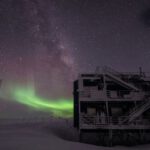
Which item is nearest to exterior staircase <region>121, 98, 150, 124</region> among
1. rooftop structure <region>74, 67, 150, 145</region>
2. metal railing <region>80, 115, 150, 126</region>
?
rooftop structure <region>74, 67, 150, 145</region>

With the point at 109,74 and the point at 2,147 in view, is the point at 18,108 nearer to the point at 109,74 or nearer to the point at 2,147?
the point at 109,74

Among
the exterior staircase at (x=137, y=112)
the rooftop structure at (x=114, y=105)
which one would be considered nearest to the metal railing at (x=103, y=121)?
the rooftop structure at (x=114, y=105)

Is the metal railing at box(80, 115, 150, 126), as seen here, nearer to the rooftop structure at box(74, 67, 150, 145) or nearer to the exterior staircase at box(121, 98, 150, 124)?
the rooftop structure at box(74, 67, 150, 145)

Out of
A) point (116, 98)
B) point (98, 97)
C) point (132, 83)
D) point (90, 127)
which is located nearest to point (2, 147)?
point (90, 127)

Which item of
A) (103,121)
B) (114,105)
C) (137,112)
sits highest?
(114,105)

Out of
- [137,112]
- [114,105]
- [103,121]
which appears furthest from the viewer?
[114,105]

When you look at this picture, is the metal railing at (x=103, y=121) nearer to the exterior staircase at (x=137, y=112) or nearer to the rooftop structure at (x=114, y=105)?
the rooftop structure at (x=114, y=105)

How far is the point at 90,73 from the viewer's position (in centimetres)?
2919

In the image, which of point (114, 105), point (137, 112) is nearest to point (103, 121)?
point (114, 105)

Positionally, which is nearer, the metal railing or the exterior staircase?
the exterior staircase

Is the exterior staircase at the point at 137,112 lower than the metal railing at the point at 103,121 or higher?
higher

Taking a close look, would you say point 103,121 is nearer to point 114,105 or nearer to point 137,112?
point 114,105

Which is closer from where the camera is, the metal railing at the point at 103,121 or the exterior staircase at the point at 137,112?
the exterior staircase at the point at 137,112

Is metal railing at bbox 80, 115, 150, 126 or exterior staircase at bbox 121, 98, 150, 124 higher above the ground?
exterior staircase at bbox 121, 98, 150, 124
